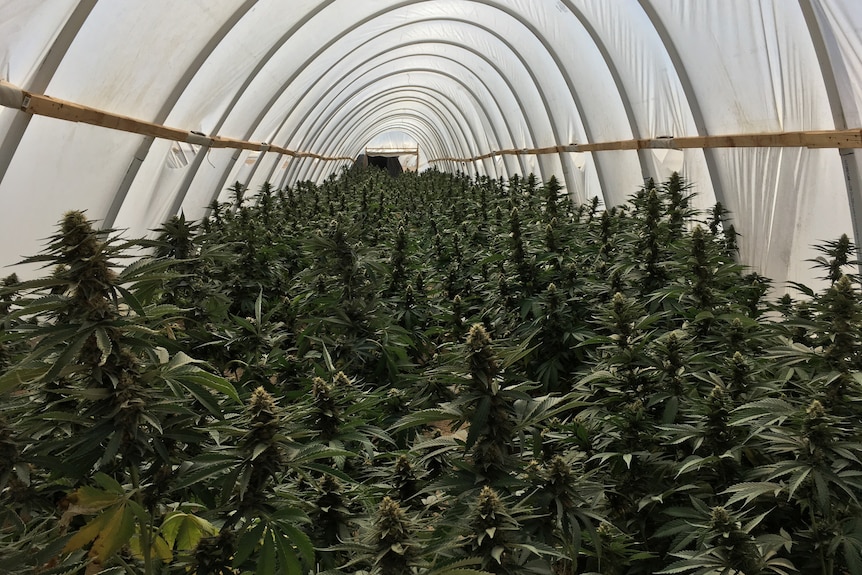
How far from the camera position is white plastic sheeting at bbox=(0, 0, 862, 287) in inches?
190

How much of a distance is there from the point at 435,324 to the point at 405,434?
1655mm

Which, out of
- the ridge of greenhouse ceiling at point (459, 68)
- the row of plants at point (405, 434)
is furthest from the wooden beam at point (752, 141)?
the ridge of greenhouse ceiling at point (459, 68)

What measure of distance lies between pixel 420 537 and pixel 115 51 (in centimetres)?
564

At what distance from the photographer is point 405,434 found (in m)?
3.62

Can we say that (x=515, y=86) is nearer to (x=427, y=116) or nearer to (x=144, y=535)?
(x=144, y=535)

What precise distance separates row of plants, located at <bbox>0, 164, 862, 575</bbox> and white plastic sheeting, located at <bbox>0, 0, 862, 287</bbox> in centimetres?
188

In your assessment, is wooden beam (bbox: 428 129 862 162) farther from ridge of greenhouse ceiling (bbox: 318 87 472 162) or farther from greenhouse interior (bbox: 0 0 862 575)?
ridge of greenhouse ceiling (bbox: 318 87 472 162)

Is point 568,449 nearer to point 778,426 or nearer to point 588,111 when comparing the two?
point 778,426

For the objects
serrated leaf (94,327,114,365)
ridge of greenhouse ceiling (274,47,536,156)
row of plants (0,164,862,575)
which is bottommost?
row of plants (0,164,862,575)

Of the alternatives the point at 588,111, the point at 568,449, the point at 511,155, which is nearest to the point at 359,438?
the point at 568,449

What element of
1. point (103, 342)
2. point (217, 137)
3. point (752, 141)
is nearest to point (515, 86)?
point (217, 137)

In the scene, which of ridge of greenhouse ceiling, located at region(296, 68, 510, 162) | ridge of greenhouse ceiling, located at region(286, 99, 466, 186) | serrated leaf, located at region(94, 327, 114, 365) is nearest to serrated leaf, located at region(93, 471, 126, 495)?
serrated leaf, located at region(94, 327, 114, 365)

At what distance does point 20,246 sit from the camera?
527cm

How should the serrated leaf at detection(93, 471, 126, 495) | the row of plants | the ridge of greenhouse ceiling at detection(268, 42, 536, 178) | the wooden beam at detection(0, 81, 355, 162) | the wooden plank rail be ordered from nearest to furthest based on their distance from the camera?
1. the serrated leaf at detection(93, 471, 126, 495)
2. the row of plants
3. the wooden beam at detection(0, 81, 355, 162)
4. the wooden plank rail
5. the ridge of greenhouse ceiling at detection(268, 42, 536, 178)
